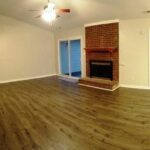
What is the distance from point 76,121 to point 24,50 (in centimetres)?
581

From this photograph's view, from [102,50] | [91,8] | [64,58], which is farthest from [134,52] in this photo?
[64,58]

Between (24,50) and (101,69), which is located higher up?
(24,50)

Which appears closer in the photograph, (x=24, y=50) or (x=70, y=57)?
(x=24, y=50)

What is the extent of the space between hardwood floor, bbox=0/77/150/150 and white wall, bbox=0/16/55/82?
2.55m

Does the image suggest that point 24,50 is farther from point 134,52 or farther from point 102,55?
point 134,52

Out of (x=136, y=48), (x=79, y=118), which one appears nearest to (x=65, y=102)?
(x=79, y=118)

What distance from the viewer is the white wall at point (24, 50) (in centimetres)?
778

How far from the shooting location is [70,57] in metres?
8.74

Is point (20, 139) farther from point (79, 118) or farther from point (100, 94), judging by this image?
point (100, 94)

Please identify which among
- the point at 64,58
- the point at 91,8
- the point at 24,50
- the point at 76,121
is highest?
the point at 91,8

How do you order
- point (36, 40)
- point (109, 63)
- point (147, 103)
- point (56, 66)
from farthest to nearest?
point (56, 66) → point (36, 40) → point (109, 63) → point (147, 103)

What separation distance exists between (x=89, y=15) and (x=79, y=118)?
385 cm

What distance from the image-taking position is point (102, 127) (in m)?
3.28

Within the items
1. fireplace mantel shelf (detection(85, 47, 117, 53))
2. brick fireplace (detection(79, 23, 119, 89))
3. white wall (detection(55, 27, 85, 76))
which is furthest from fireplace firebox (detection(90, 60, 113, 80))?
white wall (detection(55, 27, 85, 76))
